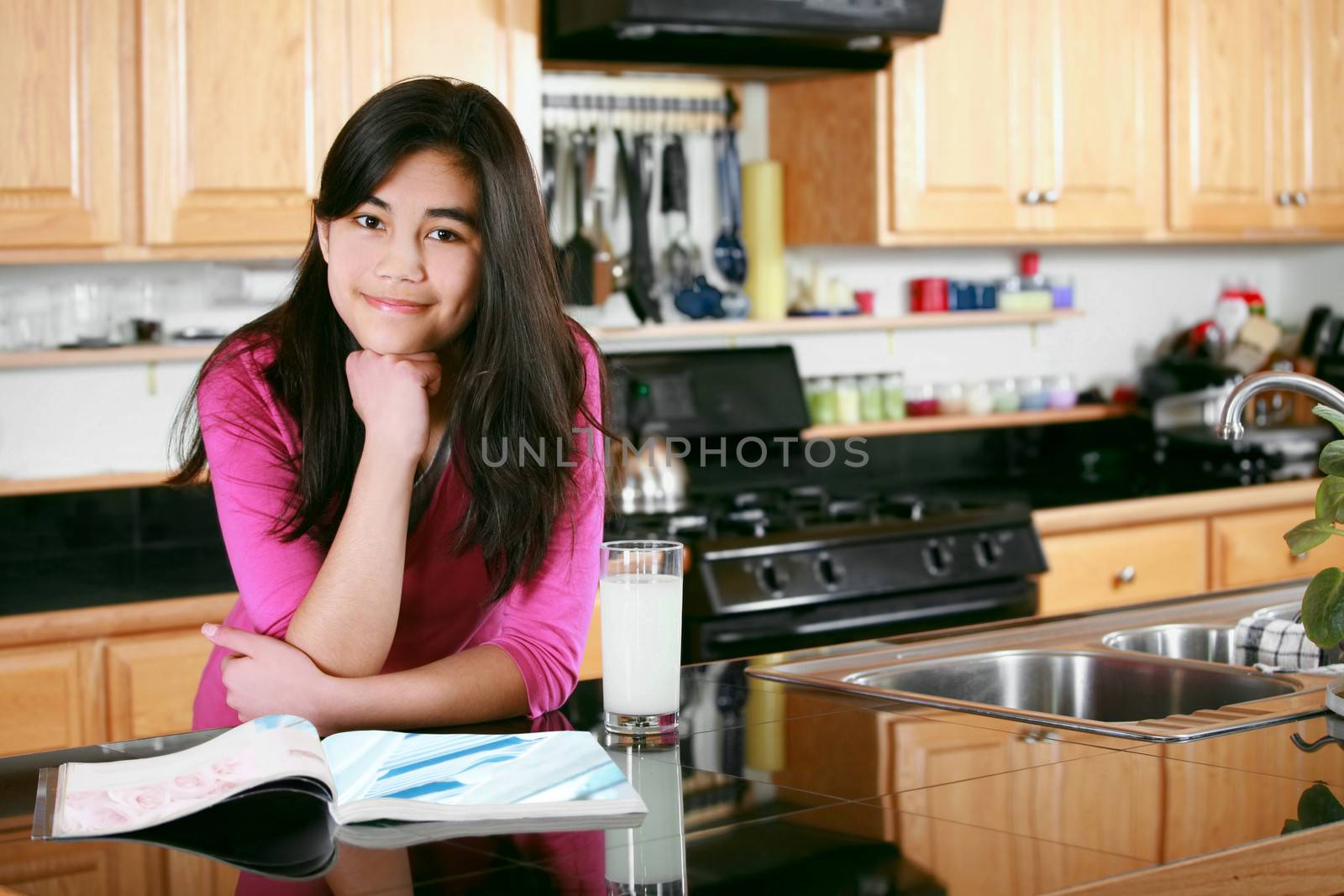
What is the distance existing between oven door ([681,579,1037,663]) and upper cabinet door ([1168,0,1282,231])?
1.37 meters

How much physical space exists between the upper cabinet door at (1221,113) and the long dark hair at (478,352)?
2.78m

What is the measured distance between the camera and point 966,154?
12.1ft

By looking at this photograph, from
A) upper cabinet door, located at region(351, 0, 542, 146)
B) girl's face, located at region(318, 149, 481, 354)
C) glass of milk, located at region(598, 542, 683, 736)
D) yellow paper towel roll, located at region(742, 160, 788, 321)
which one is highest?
upper cabinet door, located at region(351, 0, 542, 146)

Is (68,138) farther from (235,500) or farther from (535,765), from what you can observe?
(535,765)

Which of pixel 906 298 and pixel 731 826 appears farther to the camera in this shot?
pixel 906 298

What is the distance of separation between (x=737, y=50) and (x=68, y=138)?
1413 mm

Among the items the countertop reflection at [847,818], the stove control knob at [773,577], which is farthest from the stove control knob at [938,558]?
the countertop reflection at [847,818]

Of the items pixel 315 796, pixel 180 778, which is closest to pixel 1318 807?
pixel 315 796

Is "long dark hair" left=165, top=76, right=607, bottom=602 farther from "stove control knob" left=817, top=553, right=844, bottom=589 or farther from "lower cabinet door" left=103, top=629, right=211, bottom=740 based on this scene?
"stove control knob" left=817, top=553, right=844, bottom=589

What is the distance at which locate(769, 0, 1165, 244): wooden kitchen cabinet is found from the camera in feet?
11.9

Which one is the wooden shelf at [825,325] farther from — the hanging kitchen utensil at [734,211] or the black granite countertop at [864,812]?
the black granite countertop at [864,812]

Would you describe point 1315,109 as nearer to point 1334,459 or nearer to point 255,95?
point 255,95

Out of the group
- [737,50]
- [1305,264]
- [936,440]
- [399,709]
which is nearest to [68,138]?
[737,50]

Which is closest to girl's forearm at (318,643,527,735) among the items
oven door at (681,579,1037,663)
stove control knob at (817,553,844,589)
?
oven door at (681,579,1037,663)
